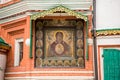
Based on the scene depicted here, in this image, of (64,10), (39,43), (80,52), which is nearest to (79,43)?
(80,52)

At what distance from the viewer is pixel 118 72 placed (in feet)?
34.2

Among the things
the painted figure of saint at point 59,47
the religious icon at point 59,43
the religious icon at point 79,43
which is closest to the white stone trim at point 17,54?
the religious icon at point 59,43

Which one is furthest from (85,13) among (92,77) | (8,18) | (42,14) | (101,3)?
(8,18)

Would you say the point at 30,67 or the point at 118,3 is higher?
the point at 118,3

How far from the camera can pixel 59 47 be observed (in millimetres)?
11297

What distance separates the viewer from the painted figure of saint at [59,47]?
11227 millimetres

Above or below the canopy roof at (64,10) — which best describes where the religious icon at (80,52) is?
below

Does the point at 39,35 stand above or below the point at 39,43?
above

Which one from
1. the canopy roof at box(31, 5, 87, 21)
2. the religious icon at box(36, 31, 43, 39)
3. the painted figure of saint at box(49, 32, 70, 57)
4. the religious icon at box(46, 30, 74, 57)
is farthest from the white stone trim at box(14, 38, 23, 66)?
the canopy roof at box(31, 5, 87, 21)

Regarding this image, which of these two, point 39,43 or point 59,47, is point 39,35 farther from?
point 59,47

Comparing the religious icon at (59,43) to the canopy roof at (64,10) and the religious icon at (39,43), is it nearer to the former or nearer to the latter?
the religious icon at (39,43)

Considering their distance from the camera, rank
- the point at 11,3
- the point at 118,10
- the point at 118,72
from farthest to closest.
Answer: the point at 11,3 → the point at 118,10 → the point at 118,72

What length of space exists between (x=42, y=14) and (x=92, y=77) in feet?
9.73

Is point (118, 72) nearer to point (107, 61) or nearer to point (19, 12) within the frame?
point (107, 61)
